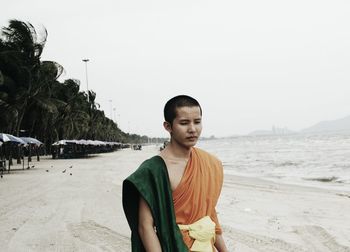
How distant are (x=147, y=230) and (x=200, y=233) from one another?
0.25 m

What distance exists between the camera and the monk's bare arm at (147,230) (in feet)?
6.20

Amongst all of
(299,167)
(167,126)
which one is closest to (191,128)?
(167,126)

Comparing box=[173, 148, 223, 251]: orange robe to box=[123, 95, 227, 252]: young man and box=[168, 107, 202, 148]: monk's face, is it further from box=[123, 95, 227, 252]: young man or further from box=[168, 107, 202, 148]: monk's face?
box=[168, 107, 202, 148]: monk's face

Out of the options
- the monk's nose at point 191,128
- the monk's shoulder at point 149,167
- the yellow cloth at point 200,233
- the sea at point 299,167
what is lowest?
the sea at point 299,167

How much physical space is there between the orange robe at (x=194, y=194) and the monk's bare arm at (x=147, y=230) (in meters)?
0.13

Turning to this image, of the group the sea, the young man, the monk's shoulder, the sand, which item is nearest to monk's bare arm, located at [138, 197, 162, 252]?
the young man

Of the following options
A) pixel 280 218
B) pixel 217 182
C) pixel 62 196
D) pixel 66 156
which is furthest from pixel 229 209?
pixel 66 156

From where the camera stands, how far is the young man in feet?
6.23

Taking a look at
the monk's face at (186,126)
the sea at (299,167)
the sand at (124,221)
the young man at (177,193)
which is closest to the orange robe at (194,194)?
the young man at (177,193)

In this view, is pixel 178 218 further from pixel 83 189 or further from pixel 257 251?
pixel 83 189

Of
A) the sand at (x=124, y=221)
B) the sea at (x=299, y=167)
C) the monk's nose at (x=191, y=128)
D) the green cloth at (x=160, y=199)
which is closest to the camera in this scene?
the green cloth at (x=160, y=199)

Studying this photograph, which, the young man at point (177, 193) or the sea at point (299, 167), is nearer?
the young man at point (177, 193)

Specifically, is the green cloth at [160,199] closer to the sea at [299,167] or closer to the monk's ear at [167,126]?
the monk's ear at [167,126]

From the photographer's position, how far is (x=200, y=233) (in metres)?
1.93
